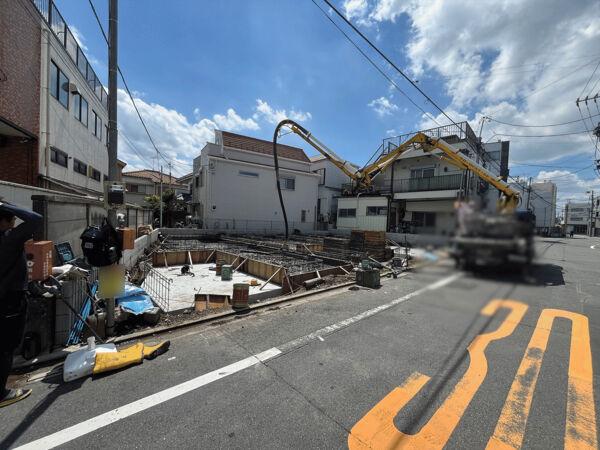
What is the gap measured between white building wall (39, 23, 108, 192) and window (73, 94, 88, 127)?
0.84ft

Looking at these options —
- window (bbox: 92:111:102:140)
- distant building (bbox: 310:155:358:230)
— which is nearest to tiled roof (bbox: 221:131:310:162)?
distant building (bbox: 310:155:358:230)

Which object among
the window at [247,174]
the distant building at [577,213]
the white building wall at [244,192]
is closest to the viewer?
the distant building at [577,213]

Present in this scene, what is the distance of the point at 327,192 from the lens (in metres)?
29.3

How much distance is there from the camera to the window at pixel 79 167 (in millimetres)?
13980

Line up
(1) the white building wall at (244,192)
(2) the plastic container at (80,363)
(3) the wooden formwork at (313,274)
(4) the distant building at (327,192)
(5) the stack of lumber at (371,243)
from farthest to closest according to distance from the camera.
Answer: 1. (4) the distant building at (327,192)
2. (1) the white building wall at (244,192)
3. (5) the stack of lumber at (371,243)
4. (3) the wooden formwork at (313,274)
5. (2) the plastic container at (80,363)

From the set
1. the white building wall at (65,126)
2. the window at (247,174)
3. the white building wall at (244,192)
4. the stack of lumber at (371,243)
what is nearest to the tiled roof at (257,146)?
the white building wall at (244,192)

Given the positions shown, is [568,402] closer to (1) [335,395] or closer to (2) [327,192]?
(1) [335,395]

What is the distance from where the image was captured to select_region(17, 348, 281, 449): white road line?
7.65 ft

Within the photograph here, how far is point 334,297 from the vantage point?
664cm

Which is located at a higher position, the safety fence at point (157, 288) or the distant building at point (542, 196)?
the distant building at point (542, 196)

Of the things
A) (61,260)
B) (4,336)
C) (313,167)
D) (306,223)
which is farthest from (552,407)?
(313,167)

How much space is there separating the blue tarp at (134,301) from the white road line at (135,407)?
2.20 meters

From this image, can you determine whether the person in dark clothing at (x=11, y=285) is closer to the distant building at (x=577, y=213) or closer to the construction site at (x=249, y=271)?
the construction site at (x=249, y=271)

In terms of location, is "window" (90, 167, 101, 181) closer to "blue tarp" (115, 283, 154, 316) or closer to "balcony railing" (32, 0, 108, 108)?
"balcony railing" (32, 0, 108, 108)
